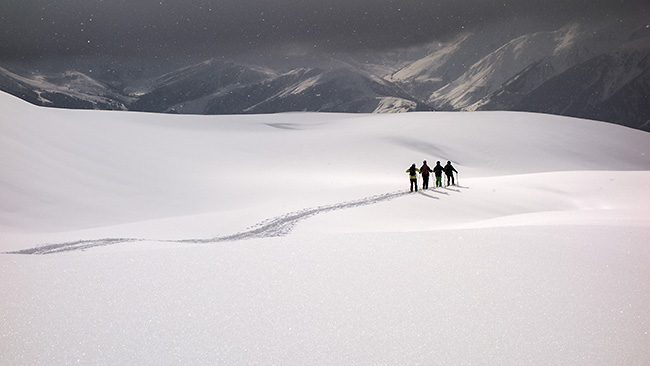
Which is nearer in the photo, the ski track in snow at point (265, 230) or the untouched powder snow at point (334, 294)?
the untouched powder snow at point (334, 294)

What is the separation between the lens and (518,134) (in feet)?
156

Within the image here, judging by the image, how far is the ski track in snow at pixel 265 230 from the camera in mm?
10281

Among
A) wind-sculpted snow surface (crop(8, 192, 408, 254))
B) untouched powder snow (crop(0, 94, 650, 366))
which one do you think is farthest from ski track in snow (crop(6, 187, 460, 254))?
untouched powder snow (crop(0, 94, 650, 366))

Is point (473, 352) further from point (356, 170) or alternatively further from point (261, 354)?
point (356, 170)

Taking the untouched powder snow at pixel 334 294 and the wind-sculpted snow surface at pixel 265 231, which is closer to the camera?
the untouched powder snow at pixel 334 294

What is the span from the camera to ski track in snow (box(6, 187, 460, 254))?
10.3m

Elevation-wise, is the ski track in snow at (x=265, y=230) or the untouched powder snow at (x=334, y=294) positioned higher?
the ski track in snow at (x=265, y=230)

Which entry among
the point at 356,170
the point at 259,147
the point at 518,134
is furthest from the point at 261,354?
the point at 518,134

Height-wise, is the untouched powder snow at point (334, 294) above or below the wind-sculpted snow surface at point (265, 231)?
below

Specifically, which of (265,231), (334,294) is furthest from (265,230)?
(334,294)

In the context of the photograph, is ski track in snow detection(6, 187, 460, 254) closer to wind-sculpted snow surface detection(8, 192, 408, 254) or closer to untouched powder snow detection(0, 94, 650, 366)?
wind-sculpted snow surface detection(8, 192, 408, 254)

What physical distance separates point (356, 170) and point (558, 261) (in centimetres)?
2837

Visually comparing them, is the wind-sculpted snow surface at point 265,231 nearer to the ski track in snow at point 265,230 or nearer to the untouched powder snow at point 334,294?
the ski track in snow at point 265,230

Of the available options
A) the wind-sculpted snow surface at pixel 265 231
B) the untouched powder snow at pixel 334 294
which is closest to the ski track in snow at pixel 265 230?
the wind-sculpted snow surface at pixel 265 231
